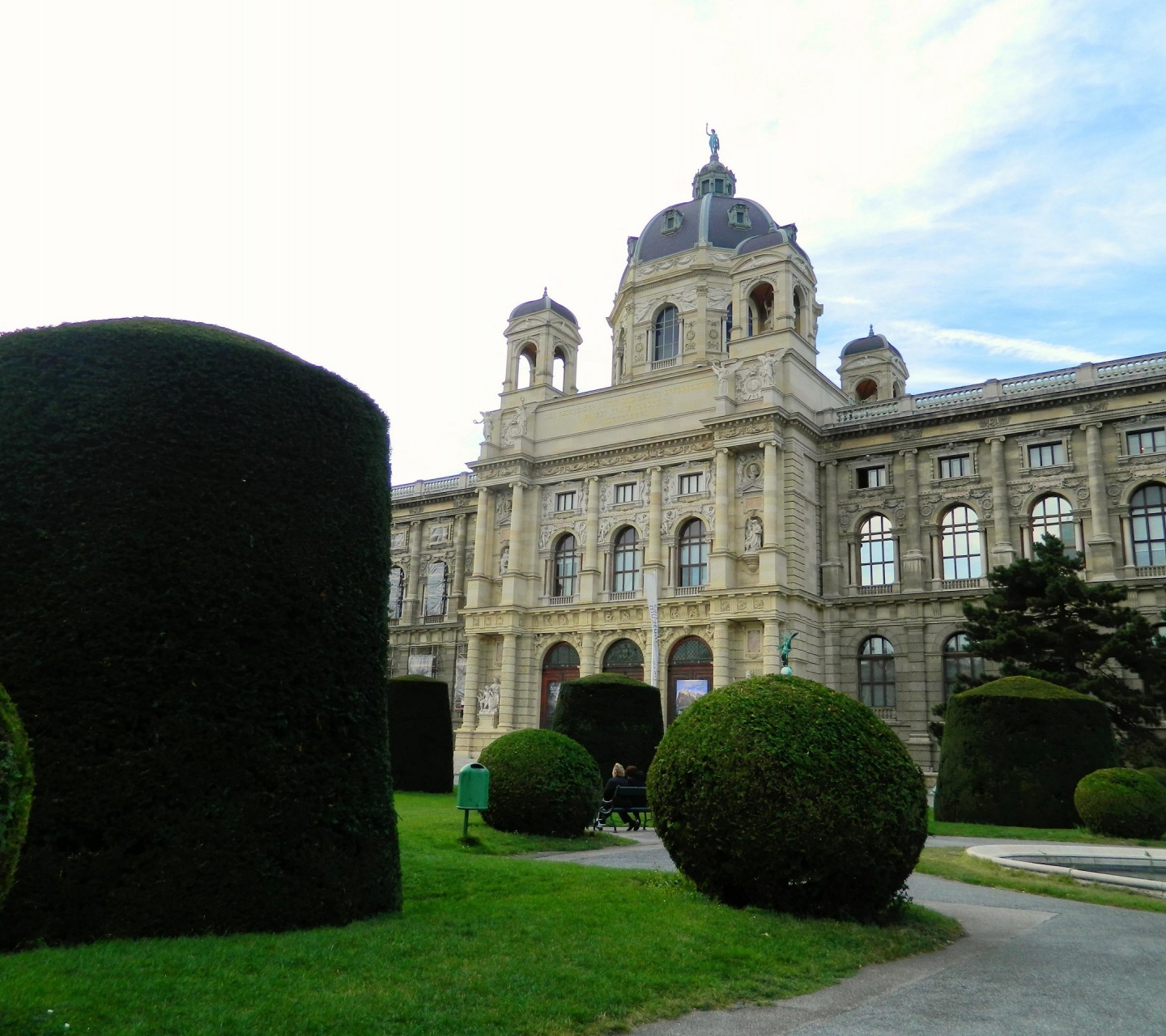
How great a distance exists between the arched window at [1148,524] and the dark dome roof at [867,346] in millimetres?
18972

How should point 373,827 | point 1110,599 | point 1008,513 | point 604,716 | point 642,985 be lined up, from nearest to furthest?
point 642,985
point 373,827
point 604,716
point 1110,599
point 1008,513

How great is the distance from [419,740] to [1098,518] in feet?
86.0

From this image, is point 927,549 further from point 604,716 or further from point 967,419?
point 604,716

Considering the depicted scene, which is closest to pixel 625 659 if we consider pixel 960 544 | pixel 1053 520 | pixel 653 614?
pixel 653 614

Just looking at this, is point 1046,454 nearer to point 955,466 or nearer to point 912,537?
point 955,466

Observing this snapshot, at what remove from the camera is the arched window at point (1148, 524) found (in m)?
36.2

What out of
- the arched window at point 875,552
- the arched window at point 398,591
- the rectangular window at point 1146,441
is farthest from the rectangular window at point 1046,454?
the arched window at point 398,591

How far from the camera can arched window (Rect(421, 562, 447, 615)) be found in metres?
54.8

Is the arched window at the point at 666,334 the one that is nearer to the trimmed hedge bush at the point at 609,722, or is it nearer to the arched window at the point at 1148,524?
the arched window at the point at 1148,524

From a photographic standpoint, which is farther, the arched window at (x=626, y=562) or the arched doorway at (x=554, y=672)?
the arched doorway at (x=554, y=672)

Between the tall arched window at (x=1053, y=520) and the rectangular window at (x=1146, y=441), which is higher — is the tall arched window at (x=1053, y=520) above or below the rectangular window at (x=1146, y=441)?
below

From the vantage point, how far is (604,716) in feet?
83.0

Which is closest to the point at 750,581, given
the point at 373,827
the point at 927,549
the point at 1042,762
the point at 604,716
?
the point at 927,549

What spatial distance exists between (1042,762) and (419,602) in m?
39.0
